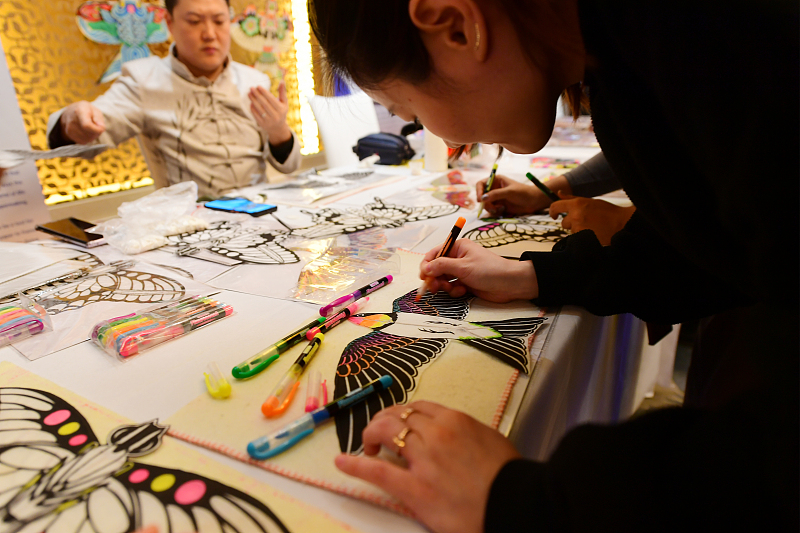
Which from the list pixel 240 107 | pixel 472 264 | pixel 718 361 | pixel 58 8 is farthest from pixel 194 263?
pixel 58 8

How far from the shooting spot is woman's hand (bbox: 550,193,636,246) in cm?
75

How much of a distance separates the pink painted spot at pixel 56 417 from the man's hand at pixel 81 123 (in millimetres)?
925

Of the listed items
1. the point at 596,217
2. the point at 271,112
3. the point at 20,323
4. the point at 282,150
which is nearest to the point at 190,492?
the point at 20,323

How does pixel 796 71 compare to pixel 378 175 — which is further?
pixel 378 175

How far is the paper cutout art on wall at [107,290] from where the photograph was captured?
0.58 m

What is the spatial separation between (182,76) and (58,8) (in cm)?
66

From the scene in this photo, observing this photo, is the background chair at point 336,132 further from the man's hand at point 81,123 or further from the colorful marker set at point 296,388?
the colorful marker set at point 296,388

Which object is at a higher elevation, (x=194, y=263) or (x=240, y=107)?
(x=240, y=107)

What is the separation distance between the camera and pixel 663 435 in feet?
0.91

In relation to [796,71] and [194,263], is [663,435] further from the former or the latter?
[194,263]

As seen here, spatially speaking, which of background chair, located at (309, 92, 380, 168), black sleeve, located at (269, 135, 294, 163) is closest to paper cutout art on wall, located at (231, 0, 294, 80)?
background chair, located at (309, 92, 380, 168)

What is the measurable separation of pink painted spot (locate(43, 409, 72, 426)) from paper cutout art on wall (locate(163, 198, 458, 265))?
14.0 inches

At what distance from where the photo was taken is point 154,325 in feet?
1.58

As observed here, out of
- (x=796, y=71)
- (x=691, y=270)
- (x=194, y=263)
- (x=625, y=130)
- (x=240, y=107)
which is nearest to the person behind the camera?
(x=796, y=71)
